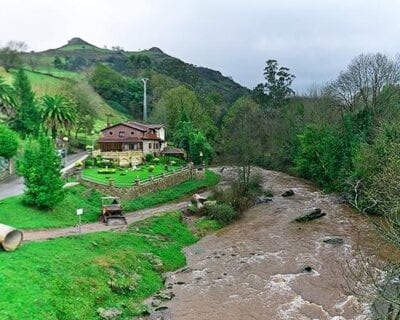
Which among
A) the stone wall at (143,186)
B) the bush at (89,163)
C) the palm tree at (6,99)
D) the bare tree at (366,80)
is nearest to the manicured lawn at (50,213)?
the stone wall at (143,186)

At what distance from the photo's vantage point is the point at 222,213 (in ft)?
142

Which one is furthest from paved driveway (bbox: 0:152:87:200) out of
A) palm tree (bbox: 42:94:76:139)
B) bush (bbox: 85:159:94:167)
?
palm tree (bbox: 42:94:76:139)

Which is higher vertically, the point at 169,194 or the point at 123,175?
the point at 123,175

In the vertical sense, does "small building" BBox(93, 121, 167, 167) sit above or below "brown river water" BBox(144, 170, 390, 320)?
above

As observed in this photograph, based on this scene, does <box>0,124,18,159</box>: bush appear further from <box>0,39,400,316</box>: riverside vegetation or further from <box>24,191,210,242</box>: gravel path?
<box>24,191,210,242</box>: gravel path

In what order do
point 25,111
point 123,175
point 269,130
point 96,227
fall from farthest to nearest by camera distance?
point 269,130, point 25,111, point 123,175, point 96,227

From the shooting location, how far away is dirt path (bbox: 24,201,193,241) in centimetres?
3053

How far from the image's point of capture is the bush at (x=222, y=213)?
142ft

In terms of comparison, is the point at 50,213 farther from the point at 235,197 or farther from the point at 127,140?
the point at 127,140

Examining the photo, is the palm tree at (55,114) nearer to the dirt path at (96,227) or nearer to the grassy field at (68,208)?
the grassy field at (68,208)

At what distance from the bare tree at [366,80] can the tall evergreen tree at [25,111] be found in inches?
1801

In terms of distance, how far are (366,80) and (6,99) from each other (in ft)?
167

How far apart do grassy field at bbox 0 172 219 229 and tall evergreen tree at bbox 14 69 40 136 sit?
23.2m

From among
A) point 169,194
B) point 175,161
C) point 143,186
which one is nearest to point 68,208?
point 143,186
